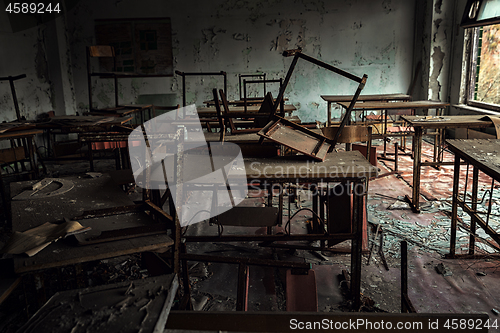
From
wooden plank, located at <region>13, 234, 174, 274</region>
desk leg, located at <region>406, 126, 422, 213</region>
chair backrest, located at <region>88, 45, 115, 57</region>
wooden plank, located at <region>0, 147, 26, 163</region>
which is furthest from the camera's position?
chair backrest, located at <region>88, 45, 115, 57</region>

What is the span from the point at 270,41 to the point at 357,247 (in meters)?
6.48

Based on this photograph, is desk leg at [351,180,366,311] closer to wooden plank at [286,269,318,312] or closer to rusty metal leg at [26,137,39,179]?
wooden plank at [286,269,318,312]

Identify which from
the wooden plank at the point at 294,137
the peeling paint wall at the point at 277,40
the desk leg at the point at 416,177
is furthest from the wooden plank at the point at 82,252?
the peeling paint wall at the point at 277,40

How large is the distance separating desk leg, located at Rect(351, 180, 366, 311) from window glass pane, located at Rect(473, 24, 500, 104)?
5332mm

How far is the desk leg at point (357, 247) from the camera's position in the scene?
2.21m

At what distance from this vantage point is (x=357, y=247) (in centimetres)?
227

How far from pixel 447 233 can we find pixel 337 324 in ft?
7.93

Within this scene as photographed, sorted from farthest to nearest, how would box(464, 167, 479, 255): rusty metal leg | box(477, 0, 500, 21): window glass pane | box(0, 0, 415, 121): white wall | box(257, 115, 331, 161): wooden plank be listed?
box(0, 0, 415, 121): white wall → box(477, 0, 500, 21): window glass pane → box(464, 167, 479, 255): rusty metal leg → box(257, 115, 331, 161): wooden plank

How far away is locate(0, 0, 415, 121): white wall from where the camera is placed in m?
7.73

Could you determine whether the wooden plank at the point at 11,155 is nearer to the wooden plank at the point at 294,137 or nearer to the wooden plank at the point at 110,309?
the wooden plank at the point at 294,137

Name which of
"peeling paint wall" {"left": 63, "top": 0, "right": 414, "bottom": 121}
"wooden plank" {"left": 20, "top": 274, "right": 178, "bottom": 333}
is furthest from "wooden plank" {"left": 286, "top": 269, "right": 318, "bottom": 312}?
"peeling paint wall" {"left": 63, "top": 0, "right": 414, "bottom": 121}

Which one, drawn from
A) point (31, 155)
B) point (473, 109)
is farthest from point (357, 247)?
point (473, 109)

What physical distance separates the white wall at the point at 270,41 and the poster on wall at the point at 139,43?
137 millimetres

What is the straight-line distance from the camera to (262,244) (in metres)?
2.86
